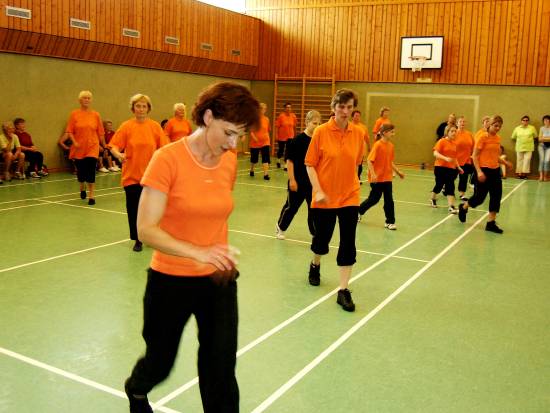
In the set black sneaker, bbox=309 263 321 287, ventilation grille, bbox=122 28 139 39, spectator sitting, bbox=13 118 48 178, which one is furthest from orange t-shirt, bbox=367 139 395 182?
ventilation grille, bbox=122 28 139 39

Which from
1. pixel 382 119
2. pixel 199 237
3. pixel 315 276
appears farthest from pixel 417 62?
pixel 199 237

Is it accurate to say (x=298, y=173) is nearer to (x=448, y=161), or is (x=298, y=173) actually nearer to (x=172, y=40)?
(x=448, y=161)

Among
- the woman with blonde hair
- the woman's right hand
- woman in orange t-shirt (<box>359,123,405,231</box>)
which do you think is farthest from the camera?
woman in orange t-shirt (<box>359,123,405,231</box>)

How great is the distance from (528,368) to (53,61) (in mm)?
14230

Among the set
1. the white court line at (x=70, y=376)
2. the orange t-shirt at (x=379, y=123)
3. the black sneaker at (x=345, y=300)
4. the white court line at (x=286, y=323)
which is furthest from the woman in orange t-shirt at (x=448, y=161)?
the white court line at (x=70, y=376)

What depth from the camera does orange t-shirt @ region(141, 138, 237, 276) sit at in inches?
101

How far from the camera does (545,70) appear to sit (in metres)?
17.9

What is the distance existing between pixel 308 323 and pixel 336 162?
1.52m

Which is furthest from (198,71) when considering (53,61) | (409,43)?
(409,43)

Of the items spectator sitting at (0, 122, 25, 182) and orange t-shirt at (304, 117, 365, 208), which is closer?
orange t-shirt at (304, 117, 365, 208)

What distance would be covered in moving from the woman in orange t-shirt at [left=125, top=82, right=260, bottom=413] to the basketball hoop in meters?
17.9

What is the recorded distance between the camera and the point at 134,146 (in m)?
7.44

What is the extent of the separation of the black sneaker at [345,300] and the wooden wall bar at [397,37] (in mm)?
15331

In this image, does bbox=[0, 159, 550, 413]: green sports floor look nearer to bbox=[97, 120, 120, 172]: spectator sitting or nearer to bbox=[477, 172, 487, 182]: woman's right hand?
bbox=[477, 172, 487, 182]: woman's right hand
